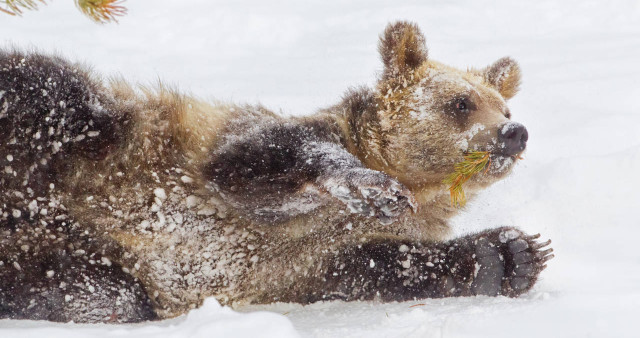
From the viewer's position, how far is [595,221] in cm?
504

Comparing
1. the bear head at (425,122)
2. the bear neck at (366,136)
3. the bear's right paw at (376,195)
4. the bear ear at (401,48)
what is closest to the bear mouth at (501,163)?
the bear head at (425,122)

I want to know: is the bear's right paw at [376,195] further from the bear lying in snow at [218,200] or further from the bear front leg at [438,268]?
the bear front leg at [438,268]

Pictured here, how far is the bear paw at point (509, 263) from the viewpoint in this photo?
4.36 metres

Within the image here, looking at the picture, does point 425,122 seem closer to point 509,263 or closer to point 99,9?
point 509,263

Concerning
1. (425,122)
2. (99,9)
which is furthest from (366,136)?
(99,9)

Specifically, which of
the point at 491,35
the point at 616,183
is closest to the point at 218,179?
the point at 616,183

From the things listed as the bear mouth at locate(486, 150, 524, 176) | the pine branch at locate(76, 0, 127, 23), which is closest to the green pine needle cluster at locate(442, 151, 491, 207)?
the bear mouth at locate(486, 150, 524, 176)

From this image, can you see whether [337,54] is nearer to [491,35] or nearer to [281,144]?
[491,35]

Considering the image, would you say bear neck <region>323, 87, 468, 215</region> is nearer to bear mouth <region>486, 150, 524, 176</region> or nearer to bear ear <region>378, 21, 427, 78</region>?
bear ear <region>378, 21, 427, 78</region>

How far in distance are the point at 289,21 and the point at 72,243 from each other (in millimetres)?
5176

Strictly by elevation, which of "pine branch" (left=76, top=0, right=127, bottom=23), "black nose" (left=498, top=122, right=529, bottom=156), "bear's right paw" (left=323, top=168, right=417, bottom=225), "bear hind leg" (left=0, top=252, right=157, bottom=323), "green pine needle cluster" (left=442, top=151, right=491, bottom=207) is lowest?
"bear hind leg" (left=0, top=252, right=157, bottom=323)

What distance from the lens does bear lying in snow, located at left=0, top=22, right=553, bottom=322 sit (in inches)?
161

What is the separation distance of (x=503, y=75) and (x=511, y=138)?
117cm

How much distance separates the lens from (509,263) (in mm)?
4438
